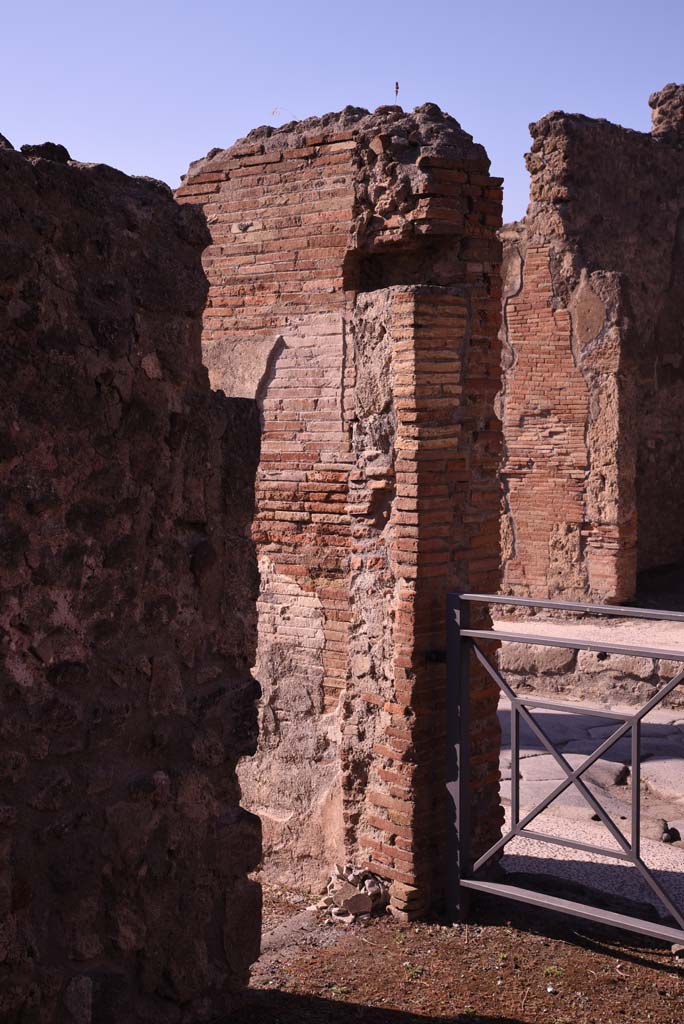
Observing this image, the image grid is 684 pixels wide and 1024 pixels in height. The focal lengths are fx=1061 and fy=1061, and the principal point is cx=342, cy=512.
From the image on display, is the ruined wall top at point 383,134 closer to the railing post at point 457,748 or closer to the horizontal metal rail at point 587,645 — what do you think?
the railing post at point 457,748

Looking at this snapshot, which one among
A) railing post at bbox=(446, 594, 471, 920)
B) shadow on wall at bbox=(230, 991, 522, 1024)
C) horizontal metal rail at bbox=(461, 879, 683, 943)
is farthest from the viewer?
railing post at bbox=(446, 594, 471, 920)

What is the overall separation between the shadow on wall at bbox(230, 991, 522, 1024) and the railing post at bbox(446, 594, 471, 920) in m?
1.00

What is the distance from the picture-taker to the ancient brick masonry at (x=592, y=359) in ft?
30.3

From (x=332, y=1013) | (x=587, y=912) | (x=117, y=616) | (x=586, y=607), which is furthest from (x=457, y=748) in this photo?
(x=117, y=616)

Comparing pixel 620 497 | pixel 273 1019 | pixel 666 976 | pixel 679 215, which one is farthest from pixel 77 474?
pixel 679 215

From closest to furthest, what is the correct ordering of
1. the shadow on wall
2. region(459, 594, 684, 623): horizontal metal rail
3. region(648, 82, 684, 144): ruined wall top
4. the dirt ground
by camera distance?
the shadow on wall
the dirt ground
region(459, 594, 684, 623): horizontal metal rail
region(648, 82, 684, 144): ruined wall top

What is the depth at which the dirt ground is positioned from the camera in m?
3.46

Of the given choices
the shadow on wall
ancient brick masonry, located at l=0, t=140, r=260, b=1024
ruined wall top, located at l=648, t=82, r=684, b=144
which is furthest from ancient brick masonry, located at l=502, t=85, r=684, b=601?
ancient brick masonry, located at l=0, t=140, r=260, b=1024

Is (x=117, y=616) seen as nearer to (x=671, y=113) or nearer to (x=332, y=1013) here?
(x=332, y=1013)

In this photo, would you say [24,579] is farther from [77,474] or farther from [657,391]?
[657,391]

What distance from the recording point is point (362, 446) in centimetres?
482

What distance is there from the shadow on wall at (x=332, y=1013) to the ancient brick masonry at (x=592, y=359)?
634 centimetres

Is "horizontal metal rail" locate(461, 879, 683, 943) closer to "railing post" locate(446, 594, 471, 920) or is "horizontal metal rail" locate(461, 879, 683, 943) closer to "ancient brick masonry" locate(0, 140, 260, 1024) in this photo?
"railing post" locate(446, 594, 471, 920)

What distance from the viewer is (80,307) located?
7.43 ft
